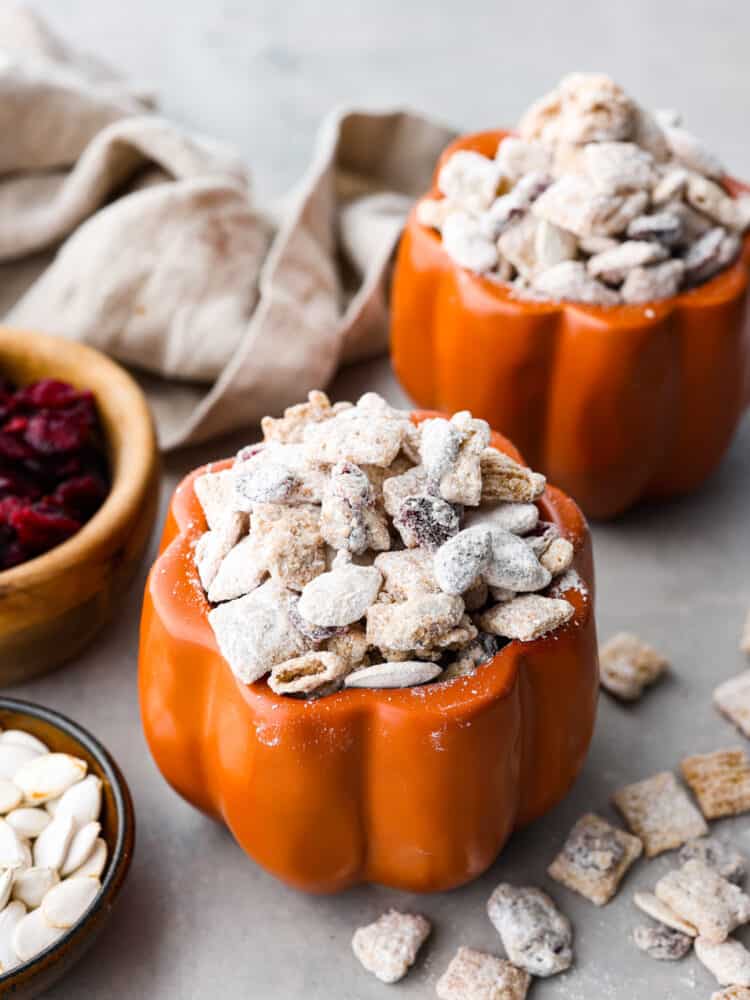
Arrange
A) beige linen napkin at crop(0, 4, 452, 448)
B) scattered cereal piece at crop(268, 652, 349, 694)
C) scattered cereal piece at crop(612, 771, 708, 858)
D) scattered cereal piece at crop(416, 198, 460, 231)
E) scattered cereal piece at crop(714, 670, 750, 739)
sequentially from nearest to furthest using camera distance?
scattered cereal piece at crop(268, 652, 349, 694) → scattered cereal piece at crop(612, 771, 708, 858) → scattered cereal piece at crop(714, 670, 750, 739) → scattered cereal piece at crop(416, 198, 460, 231) → beige linen napkin at crop(0, 4, 452, 448)

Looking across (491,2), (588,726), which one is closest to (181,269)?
(588,726)

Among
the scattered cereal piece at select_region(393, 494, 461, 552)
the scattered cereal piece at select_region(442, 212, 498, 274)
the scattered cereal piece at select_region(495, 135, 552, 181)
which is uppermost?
the scattered cereal piece at select_region(495, 135, 552, 181)

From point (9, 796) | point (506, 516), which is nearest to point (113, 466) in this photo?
point (9, 796)

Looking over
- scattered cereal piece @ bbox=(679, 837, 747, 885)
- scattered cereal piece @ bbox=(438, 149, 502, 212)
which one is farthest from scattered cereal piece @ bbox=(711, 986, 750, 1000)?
scattered cereal piece @ bbox=(438, 149, 502, 212)

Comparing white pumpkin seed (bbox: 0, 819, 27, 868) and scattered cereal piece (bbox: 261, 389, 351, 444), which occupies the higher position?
scattered cereal piece (bbox: 261, 389, 351, 444)

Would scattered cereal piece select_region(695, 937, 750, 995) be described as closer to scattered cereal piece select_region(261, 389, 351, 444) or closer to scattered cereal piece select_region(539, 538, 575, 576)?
scattered cereal piece select_region(539, 538, 575, 576)

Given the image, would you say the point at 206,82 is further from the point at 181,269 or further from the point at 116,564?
the point at 116,564
